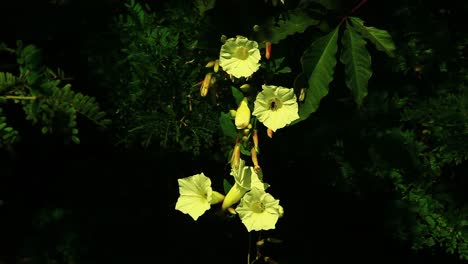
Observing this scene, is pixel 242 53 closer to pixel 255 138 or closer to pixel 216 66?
pixel 216 66

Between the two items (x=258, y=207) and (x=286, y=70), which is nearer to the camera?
(x=258, y=207)

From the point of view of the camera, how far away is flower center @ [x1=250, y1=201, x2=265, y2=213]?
1.37 m

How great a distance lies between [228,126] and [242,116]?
0.08m

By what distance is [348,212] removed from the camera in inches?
68.2

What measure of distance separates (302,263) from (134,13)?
1.00 meters

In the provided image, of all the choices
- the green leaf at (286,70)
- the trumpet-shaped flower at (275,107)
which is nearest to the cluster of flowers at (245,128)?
the trumpet-shaped flower at (275,107)

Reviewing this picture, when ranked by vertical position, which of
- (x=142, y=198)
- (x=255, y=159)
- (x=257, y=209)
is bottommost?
(x=142, y=198)

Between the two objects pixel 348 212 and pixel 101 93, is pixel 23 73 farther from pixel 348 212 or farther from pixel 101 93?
pixel 348 212

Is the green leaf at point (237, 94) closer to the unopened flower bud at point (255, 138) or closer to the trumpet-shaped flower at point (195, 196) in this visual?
the unopened flower bud at point (255, 138)

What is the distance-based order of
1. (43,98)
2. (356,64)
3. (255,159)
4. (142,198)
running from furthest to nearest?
(142,198) < (356,64) < (255,159) < (43,98)

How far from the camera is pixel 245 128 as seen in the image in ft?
4.68

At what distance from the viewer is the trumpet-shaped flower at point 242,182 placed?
1377 mm

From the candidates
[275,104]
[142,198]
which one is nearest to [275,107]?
[275,104]

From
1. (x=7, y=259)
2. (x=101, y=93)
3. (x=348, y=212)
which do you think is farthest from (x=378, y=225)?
(x=7, y=259)
